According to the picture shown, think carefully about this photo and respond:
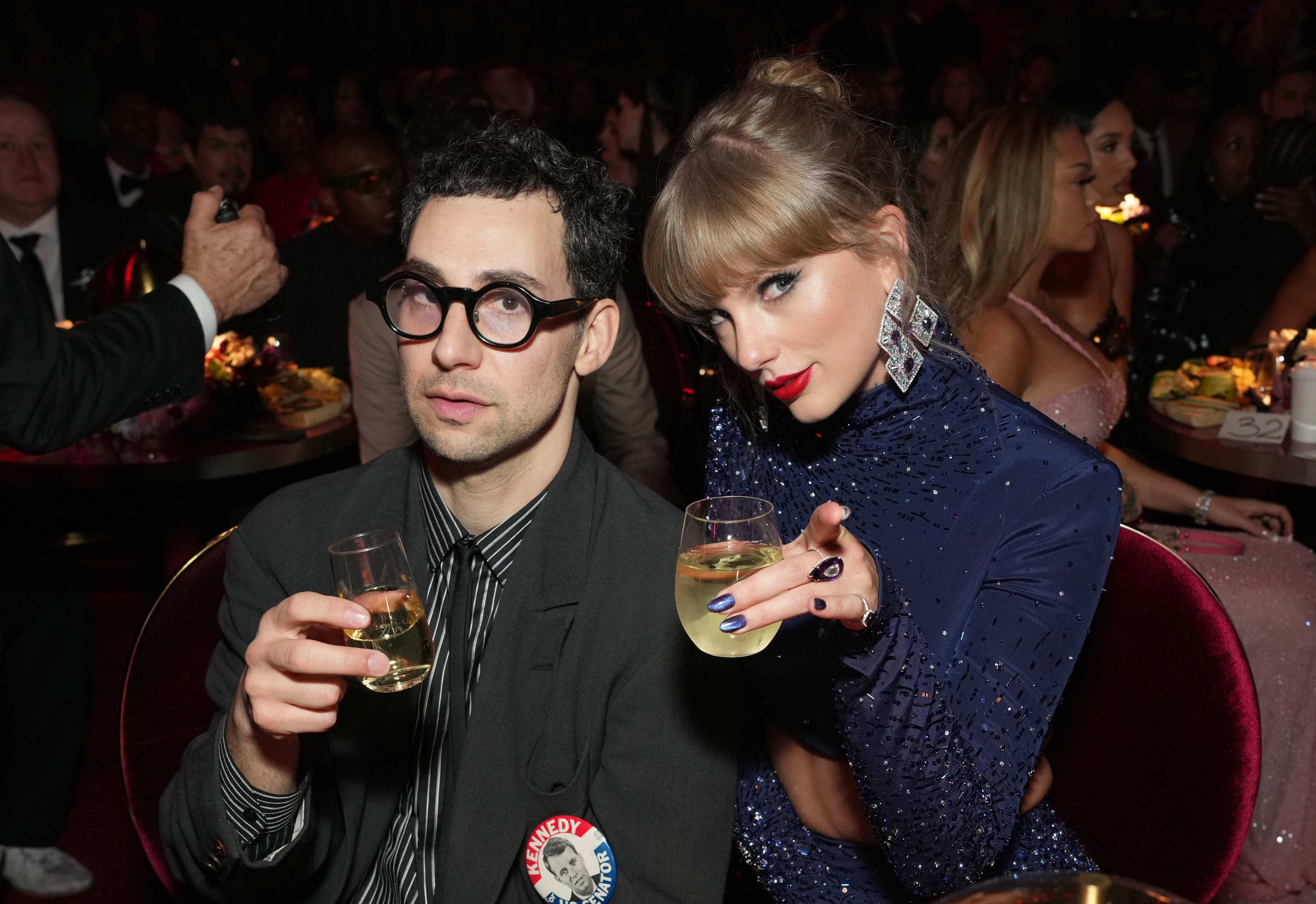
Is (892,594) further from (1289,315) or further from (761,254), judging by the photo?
(1289,315)

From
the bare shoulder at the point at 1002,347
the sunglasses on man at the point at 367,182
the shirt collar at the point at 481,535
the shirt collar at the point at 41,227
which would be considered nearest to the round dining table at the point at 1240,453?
the bare shoulder at the point at 1002,347

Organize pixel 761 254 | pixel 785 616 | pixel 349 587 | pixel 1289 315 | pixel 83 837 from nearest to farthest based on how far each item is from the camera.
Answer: pixel 785 616
pixel 349 587
pixel 761 254
pixel 83 837
pixel 1289 315

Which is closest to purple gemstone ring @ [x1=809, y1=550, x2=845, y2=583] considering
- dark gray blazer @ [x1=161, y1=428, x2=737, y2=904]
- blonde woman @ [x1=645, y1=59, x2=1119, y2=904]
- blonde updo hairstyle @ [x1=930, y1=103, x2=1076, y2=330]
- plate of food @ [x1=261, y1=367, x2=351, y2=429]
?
blonde woman @ [x1=645, y1=59, x2=1119, y2=904]

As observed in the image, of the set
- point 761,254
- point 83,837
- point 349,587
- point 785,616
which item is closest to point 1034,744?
point 785,616

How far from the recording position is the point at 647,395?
122 inches

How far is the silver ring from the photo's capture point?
3.59 feet

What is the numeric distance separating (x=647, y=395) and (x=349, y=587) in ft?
6.46

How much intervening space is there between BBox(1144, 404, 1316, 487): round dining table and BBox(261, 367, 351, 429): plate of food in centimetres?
283

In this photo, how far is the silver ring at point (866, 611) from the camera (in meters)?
1.09

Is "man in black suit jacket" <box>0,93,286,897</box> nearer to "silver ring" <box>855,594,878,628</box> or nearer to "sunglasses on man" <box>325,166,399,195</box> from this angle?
"silver ring" <box>855,594,878,628</box>

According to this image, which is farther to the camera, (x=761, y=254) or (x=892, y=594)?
(x=761, y=254)

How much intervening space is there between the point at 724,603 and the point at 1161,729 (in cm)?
80

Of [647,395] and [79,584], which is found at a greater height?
[647,395]

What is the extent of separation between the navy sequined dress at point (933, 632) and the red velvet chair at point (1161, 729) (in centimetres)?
9
